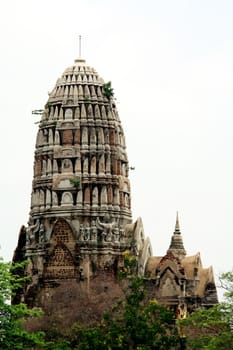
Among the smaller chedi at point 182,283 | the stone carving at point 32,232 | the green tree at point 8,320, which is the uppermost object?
the stone carving at point 32,232

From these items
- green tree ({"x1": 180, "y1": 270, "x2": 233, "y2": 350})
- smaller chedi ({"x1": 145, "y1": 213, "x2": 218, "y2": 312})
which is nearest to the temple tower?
smaller chedi ({"x1": 145, "y1": 213, "x2": 218, "y2": 312})

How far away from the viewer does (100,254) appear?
98375 millimetres

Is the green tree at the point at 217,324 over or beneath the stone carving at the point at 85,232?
beneath

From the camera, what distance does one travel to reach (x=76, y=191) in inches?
3930

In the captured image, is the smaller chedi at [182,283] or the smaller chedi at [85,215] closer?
the smaller chedi at [182,283]

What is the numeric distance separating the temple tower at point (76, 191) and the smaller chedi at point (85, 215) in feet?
0.19

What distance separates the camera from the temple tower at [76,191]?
9838 centimetres

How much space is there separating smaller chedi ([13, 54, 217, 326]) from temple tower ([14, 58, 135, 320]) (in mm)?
57

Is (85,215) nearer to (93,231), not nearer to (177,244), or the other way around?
(93,231)

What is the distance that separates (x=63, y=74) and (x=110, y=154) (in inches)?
235

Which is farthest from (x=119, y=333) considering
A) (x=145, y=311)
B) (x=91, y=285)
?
(x=91, y=285)

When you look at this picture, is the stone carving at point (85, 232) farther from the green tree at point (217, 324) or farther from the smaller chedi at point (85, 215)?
the green tree at point (217, 324)

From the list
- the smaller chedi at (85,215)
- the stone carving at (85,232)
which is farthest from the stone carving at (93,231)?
the stone carving at (85,232)

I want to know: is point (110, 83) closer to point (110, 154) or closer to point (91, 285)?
point (110, 154)
